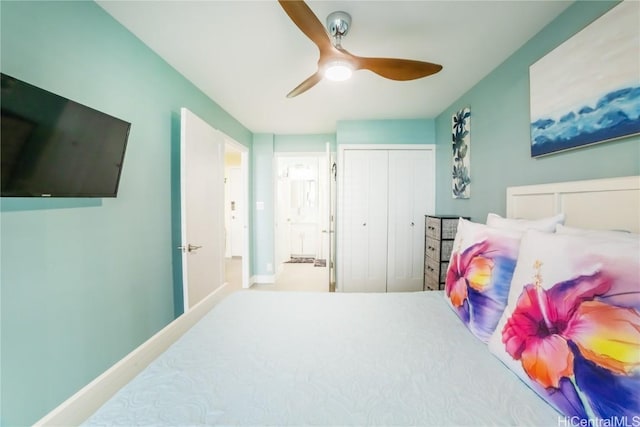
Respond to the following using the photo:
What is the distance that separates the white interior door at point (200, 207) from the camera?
1.95 m

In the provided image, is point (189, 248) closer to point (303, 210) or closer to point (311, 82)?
point (311, 82)

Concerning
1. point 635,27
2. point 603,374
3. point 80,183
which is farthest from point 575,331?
point 80,183

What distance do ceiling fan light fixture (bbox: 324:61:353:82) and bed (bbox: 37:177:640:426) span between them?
4.04ft

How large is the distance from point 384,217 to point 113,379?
3033mm

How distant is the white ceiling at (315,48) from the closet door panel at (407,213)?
0.90 meters

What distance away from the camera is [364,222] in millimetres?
3381

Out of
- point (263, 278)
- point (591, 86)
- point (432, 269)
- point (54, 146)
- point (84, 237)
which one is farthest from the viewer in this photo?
point (263, 278)

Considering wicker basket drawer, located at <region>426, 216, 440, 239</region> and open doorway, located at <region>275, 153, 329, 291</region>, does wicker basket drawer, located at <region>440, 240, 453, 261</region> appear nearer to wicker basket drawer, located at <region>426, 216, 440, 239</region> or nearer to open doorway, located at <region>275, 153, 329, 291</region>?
wicker basket drawer, located at <region>426, 216, 440, 239</region>

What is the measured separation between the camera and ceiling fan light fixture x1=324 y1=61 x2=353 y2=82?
1.52 metres

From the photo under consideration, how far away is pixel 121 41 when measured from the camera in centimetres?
156

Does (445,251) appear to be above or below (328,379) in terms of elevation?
above

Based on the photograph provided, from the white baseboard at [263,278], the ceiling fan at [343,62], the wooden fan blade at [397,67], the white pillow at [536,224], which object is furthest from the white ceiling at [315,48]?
the white baseboard at [263,278]

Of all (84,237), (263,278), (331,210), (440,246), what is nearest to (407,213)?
(440,246)

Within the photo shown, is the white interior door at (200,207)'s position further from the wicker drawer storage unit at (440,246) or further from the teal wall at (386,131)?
the wicker drawer storage unit at (440,246)
